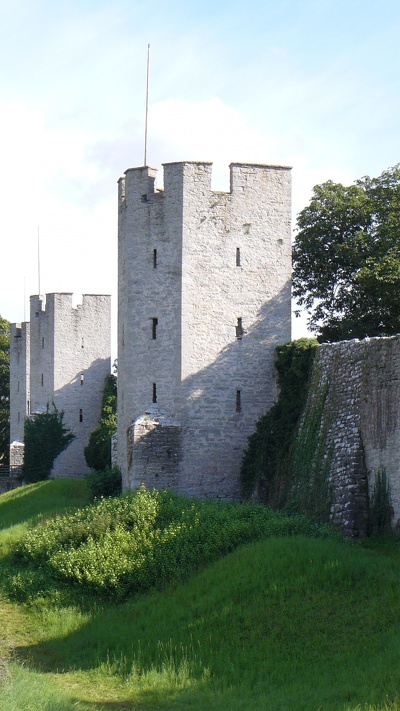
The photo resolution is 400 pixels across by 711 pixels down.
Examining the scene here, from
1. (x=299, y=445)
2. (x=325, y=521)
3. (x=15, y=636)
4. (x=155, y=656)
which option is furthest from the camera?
(x=299, y=445)

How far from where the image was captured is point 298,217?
2964 centimetres

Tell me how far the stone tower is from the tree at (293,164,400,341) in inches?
598

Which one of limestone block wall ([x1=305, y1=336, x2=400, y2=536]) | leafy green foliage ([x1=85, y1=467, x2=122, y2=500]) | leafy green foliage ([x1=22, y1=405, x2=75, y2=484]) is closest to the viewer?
limestone block wall ([x1=305, y1=336, x2=400, y2=536])

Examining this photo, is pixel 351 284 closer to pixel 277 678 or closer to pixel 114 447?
pixel 114 447

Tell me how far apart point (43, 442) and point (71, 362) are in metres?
3.33

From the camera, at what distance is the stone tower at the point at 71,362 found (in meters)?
42.6

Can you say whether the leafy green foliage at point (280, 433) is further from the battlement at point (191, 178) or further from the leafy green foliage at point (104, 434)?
the leafy green foliage at point (104, 434)

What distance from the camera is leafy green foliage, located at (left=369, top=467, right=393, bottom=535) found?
60.4ft

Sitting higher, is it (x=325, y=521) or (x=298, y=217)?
(x=298, y=217)

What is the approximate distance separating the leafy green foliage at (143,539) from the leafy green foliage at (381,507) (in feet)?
2.99

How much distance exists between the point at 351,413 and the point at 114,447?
35.2ft

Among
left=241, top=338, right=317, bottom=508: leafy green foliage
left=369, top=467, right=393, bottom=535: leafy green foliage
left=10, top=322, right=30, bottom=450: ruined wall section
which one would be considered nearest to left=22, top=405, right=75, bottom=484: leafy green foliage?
left=10, top=322, right=30, bottom=450: ruined wall section

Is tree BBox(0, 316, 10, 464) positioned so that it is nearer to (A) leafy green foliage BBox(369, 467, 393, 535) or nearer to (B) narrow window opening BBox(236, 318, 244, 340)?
(B) narrow window opening BBox(236, 318, 244, 340)

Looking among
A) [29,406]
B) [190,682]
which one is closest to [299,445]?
[190,682]
